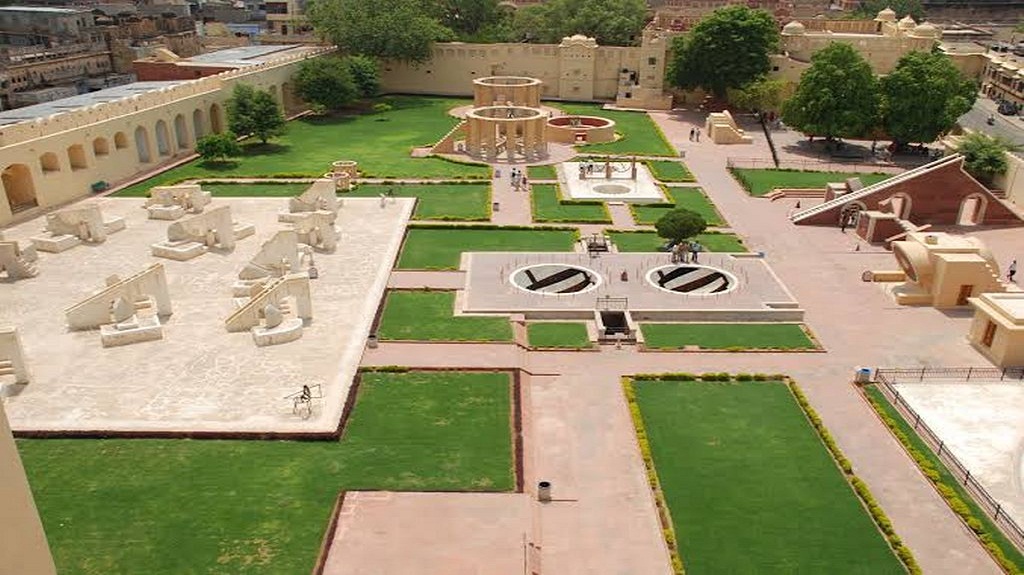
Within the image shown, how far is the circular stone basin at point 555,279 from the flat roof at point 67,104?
31886 millimetres

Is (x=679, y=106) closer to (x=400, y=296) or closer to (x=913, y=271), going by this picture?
(x=913, y=271)

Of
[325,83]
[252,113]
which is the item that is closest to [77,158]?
Result: [252,113]

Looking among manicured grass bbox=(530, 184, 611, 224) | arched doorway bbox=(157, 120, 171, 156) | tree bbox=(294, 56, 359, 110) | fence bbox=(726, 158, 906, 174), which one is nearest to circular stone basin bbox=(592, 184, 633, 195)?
manicured grass bbox=(530, 184, 611, 224)

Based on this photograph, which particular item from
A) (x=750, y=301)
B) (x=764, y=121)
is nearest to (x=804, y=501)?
(x=750, y=301)

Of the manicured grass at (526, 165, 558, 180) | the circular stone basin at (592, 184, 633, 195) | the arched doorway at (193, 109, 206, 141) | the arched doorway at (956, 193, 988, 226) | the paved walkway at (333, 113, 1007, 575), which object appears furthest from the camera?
the arched doorway at (193, 109, 206, 141)

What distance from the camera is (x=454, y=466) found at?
22.3m

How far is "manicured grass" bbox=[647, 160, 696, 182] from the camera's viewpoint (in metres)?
A: 53.2

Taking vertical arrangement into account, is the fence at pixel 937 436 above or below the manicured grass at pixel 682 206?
below

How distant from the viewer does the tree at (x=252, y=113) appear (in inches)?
2275

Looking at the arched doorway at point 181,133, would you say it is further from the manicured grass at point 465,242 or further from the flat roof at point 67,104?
the manicured grass at point 465,242

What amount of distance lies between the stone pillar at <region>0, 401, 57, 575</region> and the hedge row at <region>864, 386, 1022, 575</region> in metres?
20.4

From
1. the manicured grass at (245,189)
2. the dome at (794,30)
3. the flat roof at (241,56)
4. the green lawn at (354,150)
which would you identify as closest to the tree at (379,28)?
the green lawn at (354,150)

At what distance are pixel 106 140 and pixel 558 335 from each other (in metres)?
35.0

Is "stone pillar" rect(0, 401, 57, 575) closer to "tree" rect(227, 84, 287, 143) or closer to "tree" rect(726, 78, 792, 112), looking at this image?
"tree" rect(227, 84, 287, 143)
